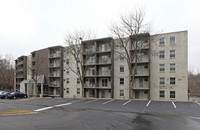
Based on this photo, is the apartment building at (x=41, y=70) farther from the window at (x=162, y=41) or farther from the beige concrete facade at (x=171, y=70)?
the window at (x=162, y=41)

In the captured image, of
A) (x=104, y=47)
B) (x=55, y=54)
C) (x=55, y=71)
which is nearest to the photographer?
(x=104, y=47)

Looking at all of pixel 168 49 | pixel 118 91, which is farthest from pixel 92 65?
pixel 168 49

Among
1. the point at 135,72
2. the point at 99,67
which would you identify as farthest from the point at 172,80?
the point at 99,67

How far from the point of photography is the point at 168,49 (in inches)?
810

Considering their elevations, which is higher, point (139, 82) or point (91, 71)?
point (91, 71)

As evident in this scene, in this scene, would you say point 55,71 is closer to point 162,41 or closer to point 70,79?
point 70,79

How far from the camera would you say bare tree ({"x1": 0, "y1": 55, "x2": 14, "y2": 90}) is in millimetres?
48375

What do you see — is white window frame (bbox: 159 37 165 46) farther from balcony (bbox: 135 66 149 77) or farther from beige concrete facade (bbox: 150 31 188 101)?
balcony (bbox: 135 66 149 77)

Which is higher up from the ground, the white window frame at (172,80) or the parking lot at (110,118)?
the white window frame at (172,80)

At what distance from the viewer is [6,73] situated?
51344mm

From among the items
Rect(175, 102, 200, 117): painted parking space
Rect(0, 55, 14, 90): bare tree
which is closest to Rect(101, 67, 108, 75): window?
Rect(175, 102, 200, 117): painted parking space

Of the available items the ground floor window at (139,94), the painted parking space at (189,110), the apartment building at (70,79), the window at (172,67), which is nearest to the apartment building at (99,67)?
the apartment building at (70,79)

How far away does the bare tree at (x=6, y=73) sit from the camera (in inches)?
1905

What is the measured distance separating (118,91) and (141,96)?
14.3 ft
